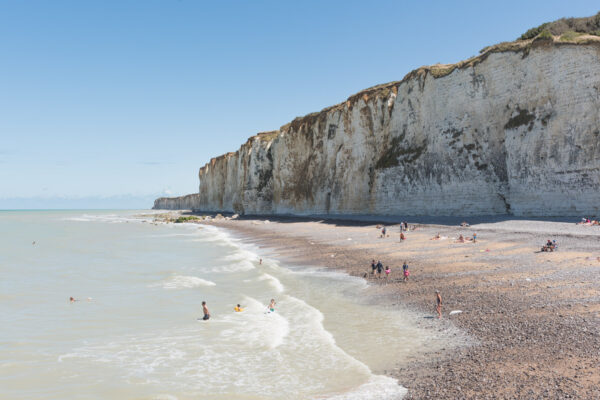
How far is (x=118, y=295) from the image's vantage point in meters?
16.7

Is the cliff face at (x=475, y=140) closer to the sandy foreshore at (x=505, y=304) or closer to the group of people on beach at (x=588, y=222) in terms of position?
the group of people on beach at (x=588, y=222)

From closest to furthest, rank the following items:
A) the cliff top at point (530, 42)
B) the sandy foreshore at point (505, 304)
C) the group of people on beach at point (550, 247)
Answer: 1. the sandy foreshore at point (505, 304)
2. the group of people on beach at point (550, 247)
3. the cliff top at point (530, 42)

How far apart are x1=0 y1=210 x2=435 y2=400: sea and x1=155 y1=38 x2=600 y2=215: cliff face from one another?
747 inches

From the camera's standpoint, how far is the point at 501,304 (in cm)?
1111

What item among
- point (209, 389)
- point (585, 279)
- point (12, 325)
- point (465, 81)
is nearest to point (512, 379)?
point (209, 389)

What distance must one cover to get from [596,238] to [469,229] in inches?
343

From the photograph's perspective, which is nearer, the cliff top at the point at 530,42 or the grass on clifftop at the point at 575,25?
the cliff top at the point at 530,42

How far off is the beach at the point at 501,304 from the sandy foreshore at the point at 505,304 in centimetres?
2

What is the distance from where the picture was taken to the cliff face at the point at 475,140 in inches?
1028

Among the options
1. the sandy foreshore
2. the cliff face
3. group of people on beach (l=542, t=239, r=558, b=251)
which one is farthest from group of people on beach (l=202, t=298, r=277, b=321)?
the cliff face

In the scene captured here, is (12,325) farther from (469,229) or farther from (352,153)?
(352,153)

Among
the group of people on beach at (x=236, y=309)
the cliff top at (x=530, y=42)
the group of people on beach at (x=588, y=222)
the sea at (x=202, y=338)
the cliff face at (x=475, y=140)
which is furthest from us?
the cliff top at (x=530, y=42)

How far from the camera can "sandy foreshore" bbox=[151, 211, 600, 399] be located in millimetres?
6973

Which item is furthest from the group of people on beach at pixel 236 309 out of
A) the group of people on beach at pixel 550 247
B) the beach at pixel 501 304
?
the group of people on beach at pixel 550 247
